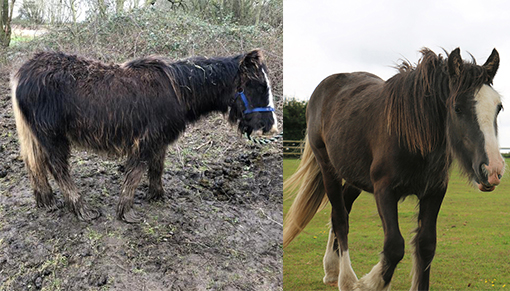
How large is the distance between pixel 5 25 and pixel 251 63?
5958 millimetres

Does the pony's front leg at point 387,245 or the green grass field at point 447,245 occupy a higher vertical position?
the pony's front leg at point 387,245

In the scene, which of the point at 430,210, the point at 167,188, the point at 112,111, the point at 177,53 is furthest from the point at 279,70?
the point at 430,210

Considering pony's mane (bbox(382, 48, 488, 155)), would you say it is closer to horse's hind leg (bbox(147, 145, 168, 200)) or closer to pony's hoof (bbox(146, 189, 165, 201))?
horse's hind leg (bbox(147, 145, 168, 200))

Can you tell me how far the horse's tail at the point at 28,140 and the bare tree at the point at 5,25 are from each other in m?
4.42

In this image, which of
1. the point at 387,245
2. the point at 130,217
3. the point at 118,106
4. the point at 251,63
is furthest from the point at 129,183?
the point at 387,245

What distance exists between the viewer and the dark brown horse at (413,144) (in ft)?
6.95

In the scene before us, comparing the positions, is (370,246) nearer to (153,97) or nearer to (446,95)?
(446,95)

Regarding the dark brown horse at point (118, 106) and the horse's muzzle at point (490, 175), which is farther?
the dark brown horse at point (118, 106)

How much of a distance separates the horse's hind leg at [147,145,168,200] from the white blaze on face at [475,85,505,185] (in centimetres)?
297

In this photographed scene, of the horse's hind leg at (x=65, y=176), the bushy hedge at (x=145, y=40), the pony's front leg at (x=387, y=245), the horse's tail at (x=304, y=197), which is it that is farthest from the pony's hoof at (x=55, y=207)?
the bushy hedge at (x=145, y=40)

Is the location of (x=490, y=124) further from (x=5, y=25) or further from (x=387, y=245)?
(x=5, y=25)

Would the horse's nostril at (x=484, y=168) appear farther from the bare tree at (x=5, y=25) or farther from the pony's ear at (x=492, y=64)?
the bare tree at (x=5, y=25)

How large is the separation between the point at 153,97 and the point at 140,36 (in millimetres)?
4032

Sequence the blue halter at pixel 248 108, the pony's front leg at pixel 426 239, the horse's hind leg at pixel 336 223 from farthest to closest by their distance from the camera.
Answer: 1. the blue halter at pixel 248 108
2. the horse's hind leg at pixel 336 223
3. the pony's front leg at pixel 426 239
